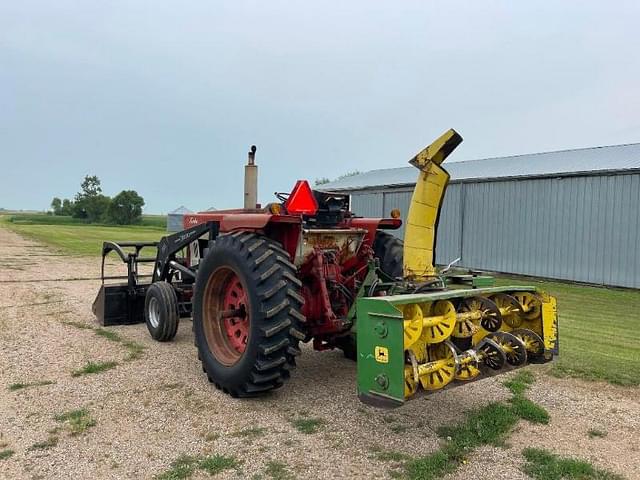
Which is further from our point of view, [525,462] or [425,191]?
[425,191]

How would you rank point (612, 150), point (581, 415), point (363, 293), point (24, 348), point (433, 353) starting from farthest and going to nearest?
point (612, 150) → point (24, 348) → point (363, 293) → point (581, 415) → point (433, 353)

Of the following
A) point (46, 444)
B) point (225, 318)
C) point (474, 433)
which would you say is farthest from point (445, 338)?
point (46, 444)

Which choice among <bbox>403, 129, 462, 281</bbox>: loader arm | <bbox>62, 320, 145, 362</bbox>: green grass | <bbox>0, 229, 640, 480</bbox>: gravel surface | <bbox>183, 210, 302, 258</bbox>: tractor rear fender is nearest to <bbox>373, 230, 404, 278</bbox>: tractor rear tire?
<bbox>403, 129, 462, 281</bbox>: loader arm

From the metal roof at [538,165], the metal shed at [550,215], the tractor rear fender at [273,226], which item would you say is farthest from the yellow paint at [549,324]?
the metal roof at [538,165]

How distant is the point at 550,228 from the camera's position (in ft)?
48.9

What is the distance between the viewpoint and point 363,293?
5.02m

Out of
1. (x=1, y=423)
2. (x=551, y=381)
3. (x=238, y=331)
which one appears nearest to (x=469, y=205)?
(x=551, y=381)

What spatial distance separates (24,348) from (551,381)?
5923 millimetres

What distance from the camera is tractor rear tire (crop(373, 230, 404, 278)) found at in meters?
5.98

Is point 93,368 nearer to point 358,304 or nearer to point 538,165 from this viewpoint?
point 358,304

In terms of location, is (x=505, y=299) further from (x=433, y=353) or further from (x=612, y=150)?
(x=612, y=150)

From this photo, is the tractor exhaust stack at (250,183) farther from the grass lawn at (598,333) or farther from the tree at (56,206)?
the tree at (56,206)

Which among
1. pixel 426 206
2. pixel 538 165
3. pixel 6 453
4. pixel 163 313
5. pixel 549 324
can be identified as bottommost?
pixel 6 453

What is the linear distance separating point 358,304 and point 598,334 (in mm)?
5755
